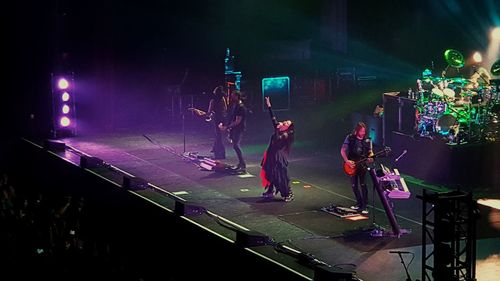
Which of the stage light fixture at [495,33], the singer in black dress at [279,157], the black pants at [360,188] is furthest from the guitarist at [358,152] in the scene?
the stage light fixture at [495,33]

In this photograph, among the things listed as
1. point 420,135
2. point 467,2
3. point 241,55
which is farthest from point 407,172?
point 241,55

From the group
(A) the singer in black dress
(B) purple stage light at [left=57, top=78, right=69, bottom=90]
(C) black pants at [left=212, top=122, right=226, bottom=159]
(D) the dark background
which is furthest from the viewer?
(D) the dark background

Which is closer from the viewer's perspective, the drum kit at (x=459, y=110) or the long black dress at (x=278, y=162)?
the long black dress at (x=278, y=162)

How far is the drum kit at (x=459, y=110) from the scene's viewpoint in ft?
57.2

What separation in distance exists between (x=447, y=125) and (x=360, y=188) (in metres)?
4.50

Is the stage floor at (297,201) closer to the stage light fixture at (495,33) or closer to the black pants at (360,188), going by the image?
the black pants at (360,188)

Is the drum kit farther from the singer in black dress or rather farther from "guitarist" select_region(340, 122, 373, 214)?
the singer in black dress

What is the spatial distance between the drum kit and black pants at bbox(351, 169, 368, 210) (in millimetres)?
4006

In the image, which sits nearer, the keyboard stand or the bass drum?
the keyboard stand

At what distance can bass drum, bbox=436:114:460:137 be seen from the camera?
17.4 metres

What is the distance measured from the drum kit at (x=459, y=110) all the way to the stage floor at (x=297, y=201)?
1359 mm

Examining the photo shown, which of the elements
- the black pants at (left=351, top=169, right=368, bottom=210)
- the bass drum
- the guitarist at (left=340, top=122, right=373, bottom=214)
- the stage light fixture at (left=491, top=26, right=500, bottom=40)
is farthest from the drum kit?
the stage light fixture at (left=491, top=26, right=500, bottom=40)

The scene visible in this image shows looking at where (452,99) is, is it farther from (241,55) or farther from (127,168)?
(241,55)

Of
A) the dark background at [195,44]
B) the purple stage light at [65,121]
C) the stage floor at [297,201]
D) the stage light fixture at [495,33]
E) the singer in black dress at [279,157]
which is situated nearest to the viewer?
the stage floor at [297,201]
